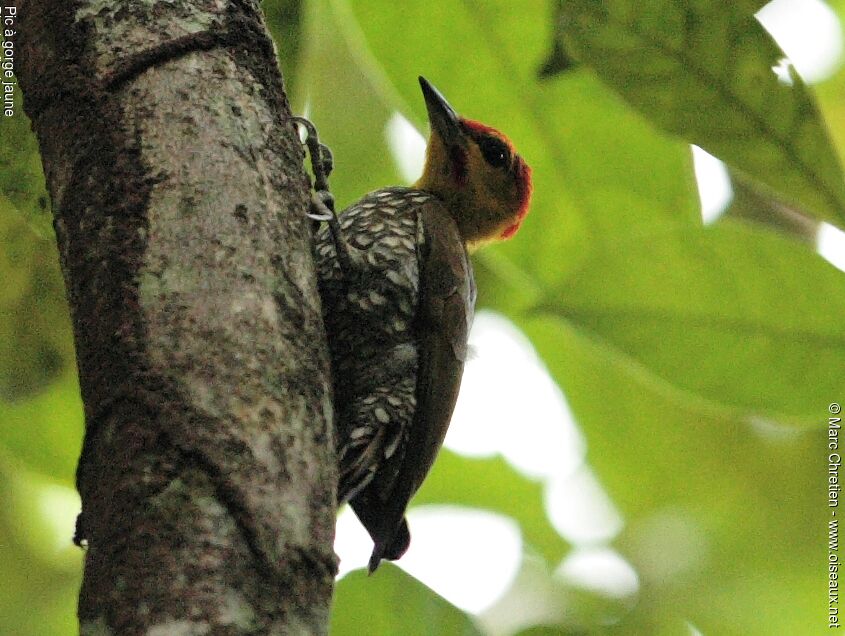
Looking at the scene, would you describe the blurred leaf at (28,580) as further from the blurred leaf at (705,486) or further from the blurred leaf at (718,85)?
the blurred leaf at (718,85)

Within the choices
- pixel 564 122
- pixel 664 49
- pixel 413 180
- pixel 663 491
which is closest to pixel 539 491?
pixel 663 491

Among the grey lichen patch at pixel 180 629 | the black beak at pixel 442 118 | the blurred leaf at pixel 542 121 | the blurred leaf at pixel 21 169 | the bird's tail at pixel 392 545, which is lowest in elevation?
the grey lichen patch at pixel 180 629

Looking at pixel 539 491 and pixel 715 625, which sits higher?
pixel 539 491

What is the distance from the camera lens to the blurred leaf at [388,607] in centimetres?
245

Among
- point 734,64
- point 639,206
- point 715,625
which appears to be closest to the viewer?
point 734,64

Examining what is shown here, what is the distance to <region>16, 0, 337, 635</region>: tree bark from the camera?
1379 millimetres

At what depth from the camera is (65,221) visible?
6.03 ft

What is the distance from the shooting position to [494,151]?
4203mm

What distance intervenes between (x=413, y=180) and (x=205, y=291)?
2.89 metres

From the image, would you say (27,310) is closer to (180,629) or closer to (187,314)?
(187,314)

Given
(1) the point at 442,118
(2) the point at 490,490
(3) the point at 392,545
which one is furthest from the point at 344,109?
(3) the point at 392,545

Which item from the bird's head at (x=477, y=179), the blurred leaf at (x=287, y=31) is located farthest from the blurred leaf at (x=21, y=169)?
the bird's head at (x=477, y=179)

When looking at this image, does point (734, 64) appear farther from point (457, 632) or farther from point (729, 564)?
point (729, 564)

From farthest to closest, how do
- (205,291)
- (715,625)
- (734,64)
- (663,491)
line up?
(663,491) < (715,625) < (734,64) < (205,291)
